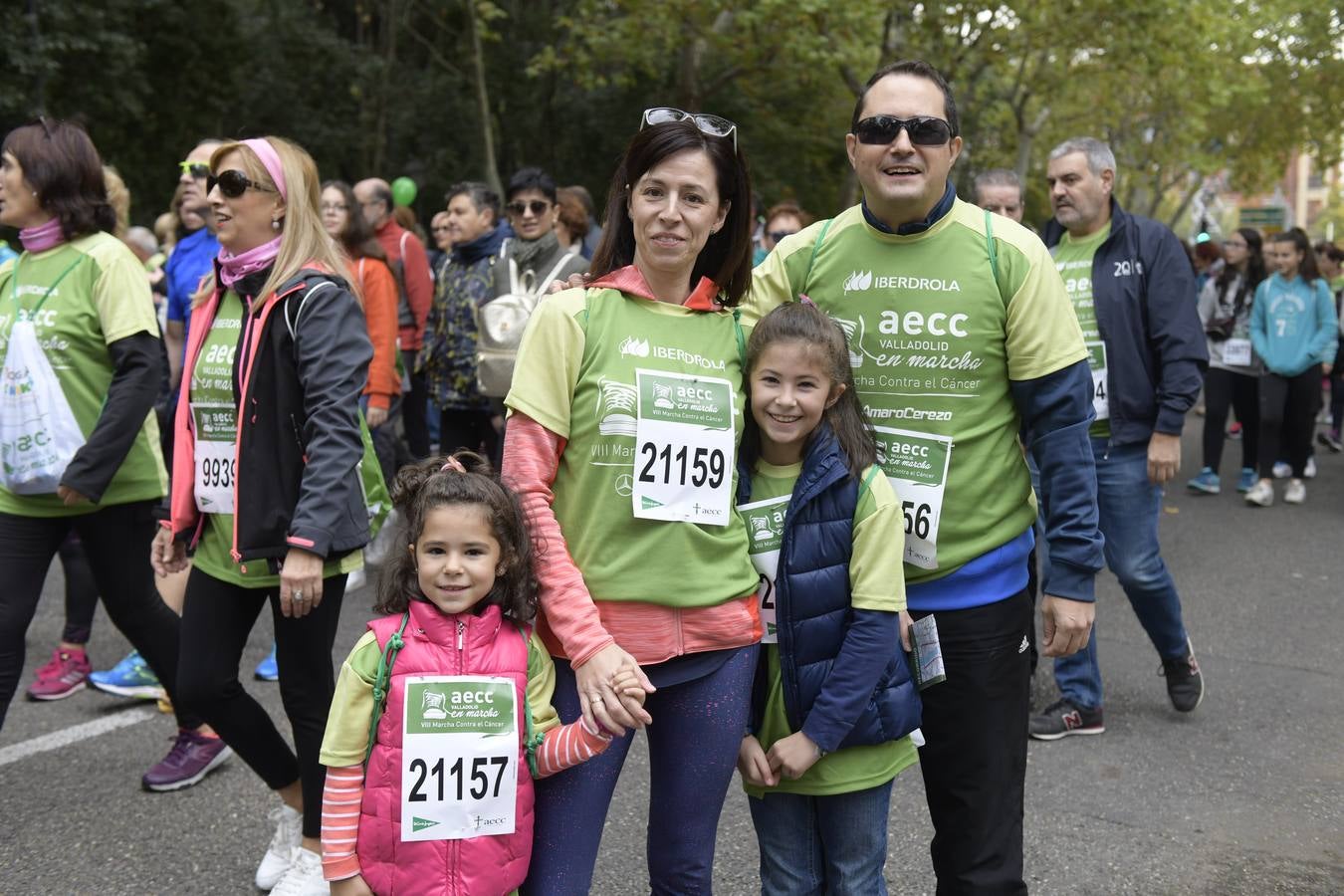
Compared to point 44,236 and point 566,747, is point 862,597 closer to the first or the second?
point 566,747

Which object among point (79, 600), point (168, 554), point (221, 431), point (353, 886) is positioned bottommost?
point (79, 600)

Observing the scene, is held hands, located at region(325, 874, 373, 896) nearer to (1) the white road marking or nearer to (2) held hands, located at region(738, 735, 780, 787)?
(2) held hands, located at region(738, 735, 780, 787)

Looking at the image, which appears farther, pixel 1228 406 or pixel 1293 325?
pixel 1228 406

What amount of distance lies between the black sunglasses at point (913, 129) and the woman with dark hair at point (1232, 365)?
8176mm

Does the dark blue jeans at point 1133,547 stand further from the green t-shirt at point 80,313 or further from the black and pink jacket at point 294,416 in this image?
the green t-shirt at point 80,313

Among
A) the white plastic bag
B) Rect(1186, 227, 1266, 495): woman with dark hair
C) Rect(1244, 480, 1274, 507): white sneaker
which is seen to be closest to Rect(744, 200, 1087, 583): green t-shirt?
the white plastic bag

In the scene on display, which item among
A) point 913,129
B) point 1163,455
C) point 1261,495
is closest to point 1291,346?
point 1261,495

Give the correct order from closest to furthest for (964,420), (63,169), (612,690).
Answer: (612,690) → (964,420) → (63,169)

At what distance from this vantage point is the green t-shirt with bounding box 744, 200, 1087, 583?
8.56 ft

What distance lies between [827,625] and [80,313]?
2710 millimetres

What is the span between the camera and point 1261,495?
9.75 m

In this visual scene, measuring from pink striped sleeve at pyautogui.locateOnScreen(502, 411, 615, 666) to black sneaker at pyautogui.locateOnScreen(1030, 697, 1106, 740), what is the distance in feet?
9.96

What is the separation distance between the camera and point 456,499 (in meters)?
2.55

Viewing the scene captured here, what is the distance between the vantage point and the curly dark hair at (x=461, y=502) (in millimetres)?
2508
